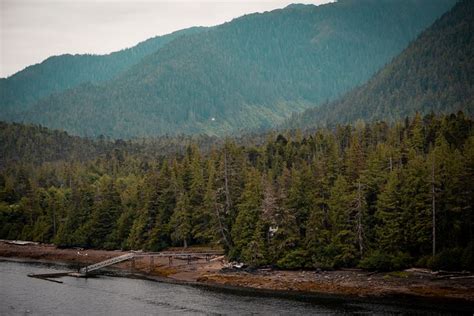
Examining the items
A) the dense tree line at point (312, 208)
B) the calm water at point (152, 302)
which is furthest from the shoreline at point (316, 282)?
the dense tree line at point (312, 208)

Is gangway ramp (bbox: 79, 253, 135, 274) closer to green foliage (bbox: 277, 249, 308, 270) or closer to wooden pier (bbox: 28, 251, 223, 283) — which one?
wooden pier (bbox: 28, 251, 223, 283)

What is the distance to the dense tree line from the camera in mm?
98562

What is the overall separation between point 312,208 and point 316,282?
1630cm

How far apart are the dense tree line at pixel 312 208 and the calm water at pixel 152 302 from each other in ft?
48.7

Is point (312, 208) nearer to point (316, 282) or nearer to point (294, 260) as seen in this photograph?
point (294, 260)

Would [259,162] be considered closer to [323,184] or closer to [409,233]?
[323,184]

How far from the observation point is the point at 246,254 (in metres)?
112

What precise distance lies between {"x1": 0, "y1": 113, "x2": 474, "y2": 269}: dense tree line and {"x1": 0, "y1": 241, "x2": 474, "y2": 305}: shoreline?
3.34m

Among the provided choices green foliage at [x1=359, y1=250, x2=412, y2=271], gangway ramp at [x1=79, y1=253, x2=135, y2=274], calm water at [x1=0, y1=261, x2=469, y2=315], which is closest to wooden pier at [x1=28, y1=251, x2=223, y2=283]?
gangway ramp at [x1=79, y1=253, x2=135, y2=274]

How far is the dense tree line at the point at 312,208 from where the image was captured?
323 feet

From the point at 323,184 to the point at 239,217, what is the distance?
53.0 feet

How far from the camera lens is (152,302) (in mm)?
89875

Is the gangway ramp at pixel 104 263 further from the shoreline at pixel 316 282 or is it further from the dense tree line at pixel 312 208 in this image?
the dense tree line at pixel 312 208

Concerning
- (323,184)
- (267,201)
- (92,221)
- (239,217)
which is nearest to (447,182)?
(323,184)
